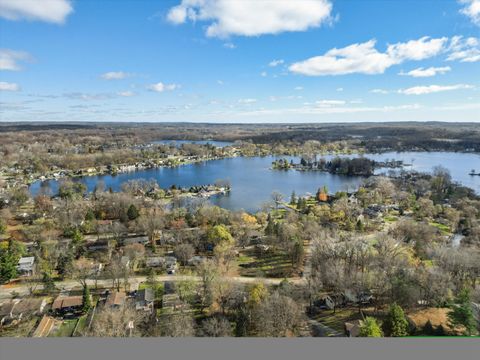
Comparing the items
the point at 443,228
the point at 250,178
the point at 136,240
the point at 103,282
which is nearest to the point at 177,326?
the point at 103,282

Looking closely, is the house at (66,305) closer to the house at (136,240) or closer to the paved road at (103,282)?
the paved road at (103,282)

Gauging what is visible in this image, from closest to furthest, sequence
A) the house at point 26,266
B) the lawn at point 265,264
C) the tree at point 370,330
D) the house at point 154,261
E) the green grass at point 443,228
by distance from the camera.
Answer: the tree at point 370,330, the house at point 26,266, the lawn at point 265,264, the house at point 154,261, the green grass at point 443,228

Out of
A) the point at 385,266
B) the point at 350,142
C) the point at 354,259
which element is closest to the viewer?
the point at 385,266

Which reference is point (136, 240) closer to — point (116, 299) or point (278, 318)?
point (116, 299)

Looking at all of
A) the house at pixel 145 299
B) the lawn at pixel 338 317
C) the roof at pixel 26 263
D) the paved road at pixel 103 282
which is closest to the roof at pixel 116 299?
the house at pixel 145 299

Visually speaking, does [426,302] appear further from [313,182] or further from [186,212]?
[313,182]

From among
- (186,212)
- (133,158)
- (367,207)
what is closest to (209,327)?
(186,212)
